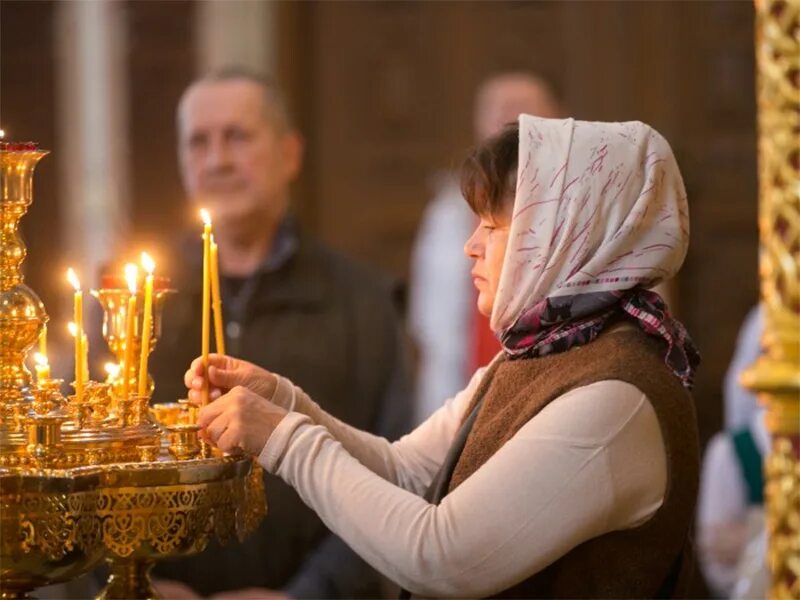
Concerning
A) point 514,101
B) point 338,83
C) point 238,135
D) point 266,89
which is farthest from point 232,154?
point 338,83

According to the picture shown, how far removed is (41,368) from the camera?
2.26 meters

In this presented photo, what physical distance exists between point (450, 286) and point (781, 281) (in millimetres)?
4155

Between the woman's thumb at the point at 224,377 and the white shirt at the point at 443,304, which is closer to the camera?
the woman's thumb at the point at 224,377

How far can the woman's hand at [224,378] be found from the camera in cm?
225

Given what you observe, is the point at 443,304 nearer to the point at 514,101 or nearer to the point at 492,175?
the point at 514,101

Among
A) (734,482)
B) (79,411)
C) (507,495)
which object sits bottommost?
(734,482)

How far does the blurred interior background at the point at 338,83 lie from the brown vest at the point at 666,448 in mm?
4906

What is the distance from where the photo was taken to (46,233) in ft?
23.8

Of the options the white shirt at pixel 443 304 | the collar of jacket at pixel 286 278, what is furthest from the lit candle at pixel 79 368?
the white shirt at pixel 443 304

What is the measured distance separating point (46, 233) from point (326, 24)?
1451 mm

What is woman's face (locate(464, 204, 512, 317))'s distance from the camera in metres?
2.30

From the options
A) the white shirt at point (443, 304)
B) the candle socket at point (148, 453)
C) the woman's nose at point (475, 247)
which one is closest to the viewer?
the candle socket at point (148, 453)

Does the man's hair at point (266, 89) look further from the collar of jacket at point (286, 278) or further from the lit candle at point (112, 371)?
the lit candle at point (112, 371)

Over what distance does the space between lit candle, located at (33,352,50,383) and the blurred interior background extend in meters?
4.81
